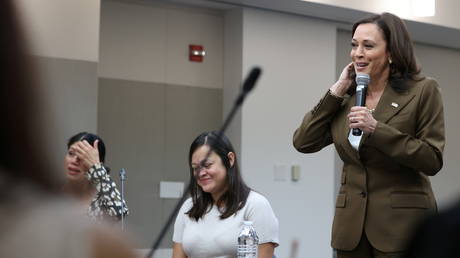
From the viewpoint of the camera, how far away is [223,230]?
3.84 metres

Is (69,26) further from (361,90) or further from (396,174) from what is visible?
(396,174)

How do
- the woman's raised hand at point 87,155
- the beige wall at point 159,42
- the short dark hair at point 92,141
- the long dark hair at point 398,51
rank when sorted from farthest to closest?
the beige wall at point 159,42 → the short dark hair at point 92,141 → the woman's raised hand at point 87,155 → the long dark hair at point 398,51

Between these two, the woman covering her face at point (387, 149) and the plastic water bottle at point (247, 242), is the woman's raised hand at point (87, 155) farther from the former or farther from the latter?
the woman covering her face at point (387, 149)

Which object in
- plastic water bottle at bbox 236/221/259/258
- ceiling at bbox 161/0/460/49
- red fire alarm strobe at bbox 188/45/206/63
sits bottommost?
plastic water bottle at bbox 236/221/259/258

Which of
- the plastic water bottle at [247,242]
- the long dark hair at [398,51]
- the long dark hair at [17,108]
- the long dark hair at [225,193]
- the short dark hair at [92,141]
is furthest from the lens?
the short dark hair at [92,141]

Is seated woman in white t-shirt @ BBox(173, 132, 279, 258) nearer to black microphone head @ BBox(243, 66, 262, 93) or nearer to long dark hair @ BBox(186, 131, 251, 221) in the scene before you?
long dark hair @ BBox(186, 131, 251, 221)

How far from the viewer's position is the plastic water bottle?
11.8ft

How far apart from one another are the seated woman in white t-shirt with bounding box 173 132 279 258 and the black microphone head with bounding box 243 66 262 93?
1960 millimetres

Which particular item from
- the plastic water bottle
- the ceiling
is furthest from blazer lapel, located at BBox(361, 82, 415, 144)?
the ceiling

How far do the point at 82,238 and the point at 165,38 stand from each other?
6.12 metres

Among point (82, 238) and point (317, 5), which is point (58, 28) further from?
point (82, 238)

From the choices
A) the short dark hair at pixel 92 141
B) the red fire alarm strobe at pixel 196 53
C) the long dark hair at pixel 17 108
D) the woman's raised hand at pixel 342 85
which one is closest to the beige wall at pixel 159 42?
the red fire alarm strobe at pixel 196 53

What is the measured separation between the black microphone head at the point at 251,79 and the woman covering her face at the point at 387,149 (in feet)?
4.34

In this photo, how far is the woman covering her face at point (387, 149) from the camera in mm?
3158
